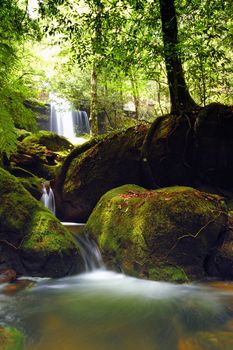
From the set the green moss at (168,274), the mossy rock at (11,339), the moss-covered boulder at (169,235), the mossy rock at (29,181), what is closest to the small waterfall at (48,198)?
the mossy rock at (29,181)

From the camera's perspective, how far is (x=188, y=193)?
620 cm

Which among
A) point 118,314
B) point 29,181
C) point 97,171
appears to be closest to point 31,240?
point 118,314

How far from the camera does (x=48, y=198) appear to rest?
32.3 feet

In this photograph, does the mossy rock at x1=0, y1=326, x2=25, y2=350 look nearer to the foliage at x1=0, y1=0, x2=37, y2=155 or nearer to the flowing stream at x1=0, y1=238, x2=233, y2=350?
the flowing stream at x1=0, y1=238, x2=233, y2=350

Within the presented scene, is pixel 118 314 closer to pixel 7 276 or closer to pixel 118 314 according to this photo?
pixel 118 314

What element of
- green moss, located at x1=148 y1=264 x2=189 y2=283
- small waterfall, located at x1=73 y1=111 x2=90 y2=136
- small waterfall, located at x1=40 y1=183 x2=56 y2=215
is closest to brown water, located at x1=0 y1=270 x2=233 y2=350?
green moss, located at x1=148 y1=264 x2=189 y2=283


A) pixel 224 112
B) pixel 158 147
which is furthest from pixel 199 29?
pixel 158 147

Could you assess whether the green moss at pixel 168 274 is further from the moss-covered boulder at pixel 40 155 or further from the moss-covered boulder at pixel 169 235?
the moss-covered boulder at pixel 40 155

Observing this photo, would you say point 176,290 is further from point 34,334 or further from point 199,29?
point 199,29

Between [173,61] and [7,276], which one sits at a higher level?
[173,61]

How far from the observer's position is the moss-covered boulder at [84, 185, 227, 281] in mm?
5707

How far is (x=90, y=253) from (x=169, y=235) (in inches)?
81.2

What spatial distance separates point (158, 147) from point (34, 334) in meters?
5.71

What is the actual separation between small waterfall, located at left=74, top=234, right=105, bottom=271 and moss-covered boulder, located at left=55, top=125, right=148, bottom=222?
1.95 meters
